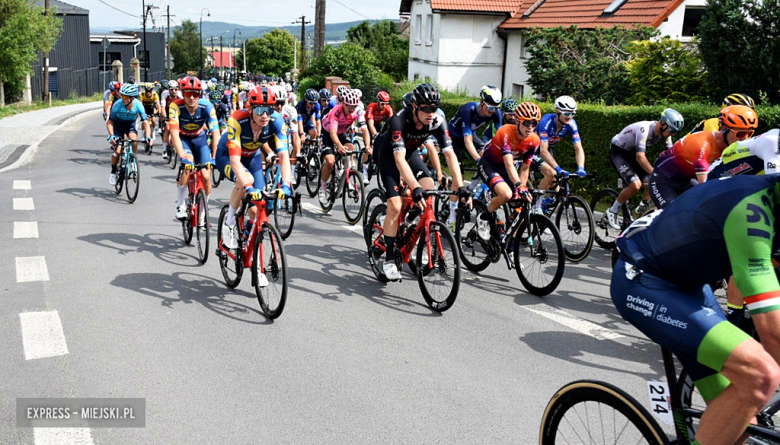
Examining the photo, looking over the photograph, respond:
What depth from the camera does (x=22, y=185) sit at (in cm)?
1433

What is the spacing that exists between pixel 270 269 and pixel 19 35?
35485 mm

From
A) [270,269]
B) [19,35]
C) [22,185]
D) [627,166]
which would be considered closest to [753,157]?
[627,166]

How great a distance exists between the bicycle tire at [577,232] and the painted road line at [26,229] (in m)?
7.02

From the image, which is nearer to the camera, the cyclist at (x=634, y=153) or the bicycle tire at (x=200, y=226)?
the bicycle tire at (x=200, y=226)

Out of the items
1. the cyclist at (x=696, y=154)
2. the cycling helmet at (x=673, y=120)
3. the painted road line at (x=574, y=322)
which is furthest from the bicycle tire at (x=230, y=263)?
the cycling helmet at (x=673, y=120)

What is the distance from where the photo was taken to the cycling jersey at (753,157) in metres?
5.17

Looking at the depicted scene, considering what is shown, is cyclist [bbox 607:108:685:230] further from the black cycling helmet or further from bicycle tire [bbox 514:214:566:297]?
the black cycling helmet

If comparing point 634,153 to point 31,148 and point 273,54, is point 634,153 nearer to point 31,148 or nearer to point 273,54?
point 31,148

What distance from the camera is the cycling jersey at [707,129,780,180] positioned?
517 cm

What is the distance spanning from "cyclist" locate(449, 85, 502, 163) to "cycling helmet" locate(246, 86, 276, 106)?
3.26 m

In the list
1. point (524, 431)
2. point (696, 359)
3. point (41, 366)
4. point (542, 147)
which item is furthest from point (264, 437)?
point (542, 147)

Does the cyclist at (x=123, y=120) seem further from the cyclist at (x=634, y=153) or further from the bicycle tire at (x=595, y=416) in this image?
the bicycle tire at (x=595, y=416)

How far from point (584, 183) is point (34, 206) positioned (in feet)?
32.2

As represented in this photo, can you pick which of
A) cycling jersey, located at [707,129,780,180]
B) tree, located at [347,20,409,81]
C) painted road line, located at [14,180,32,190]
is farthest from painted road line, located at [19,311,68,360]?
tree, located at [347,20,409,81]
